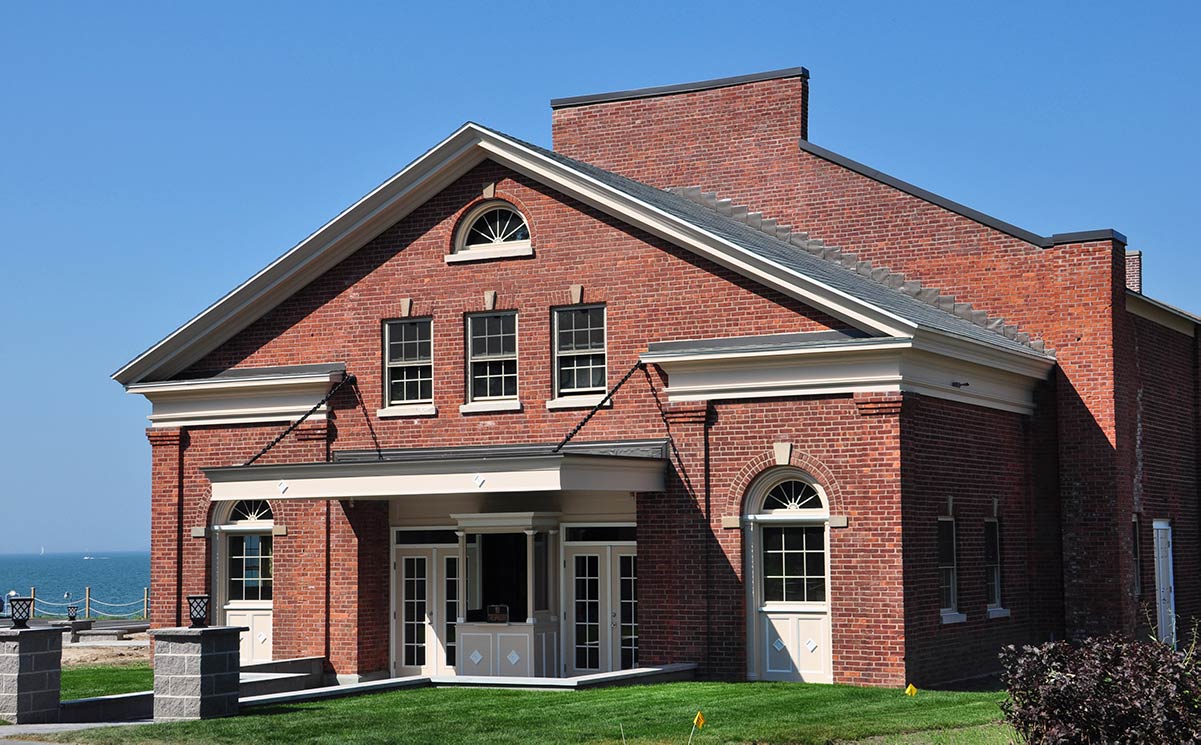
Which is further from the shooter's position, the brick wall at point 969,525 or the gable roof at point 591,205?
the gable roof at point 591,205

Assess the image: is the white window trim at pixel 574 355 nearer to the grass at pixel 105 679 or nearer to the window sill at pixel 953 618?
the window sill at pixel 953 618

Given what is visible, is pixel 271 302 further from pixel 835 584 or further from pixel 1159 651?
pixel 1159 651

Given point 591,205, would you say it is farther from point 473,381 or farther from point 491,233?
point 473,381

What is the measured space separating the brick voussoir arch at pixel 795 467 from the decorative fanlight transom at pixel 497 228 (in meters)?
5.79

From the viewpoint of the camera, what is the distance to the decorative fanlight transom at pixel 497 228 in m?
27.5

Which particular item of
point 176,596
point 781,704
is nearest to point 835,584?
point 781,704

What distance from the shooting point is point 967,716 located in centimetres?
1952

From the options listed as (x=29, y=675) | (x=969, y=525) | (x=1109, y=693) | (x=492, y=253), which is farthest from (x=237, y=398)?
(x=1109, y=693)

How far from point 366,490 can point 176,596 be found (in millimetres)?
6125

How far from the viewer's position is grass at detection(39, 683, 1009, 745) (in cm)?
1816

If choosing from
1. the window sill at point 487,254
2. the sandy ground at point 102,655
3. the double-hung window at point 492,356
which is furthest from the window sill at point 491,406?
the sandy ground at point 102,655

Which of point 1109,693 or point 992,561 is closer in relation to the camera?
point 1109,693

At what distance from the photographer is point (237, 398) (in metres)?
29.0

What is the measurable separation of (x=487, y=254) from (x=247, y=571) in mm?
7416
